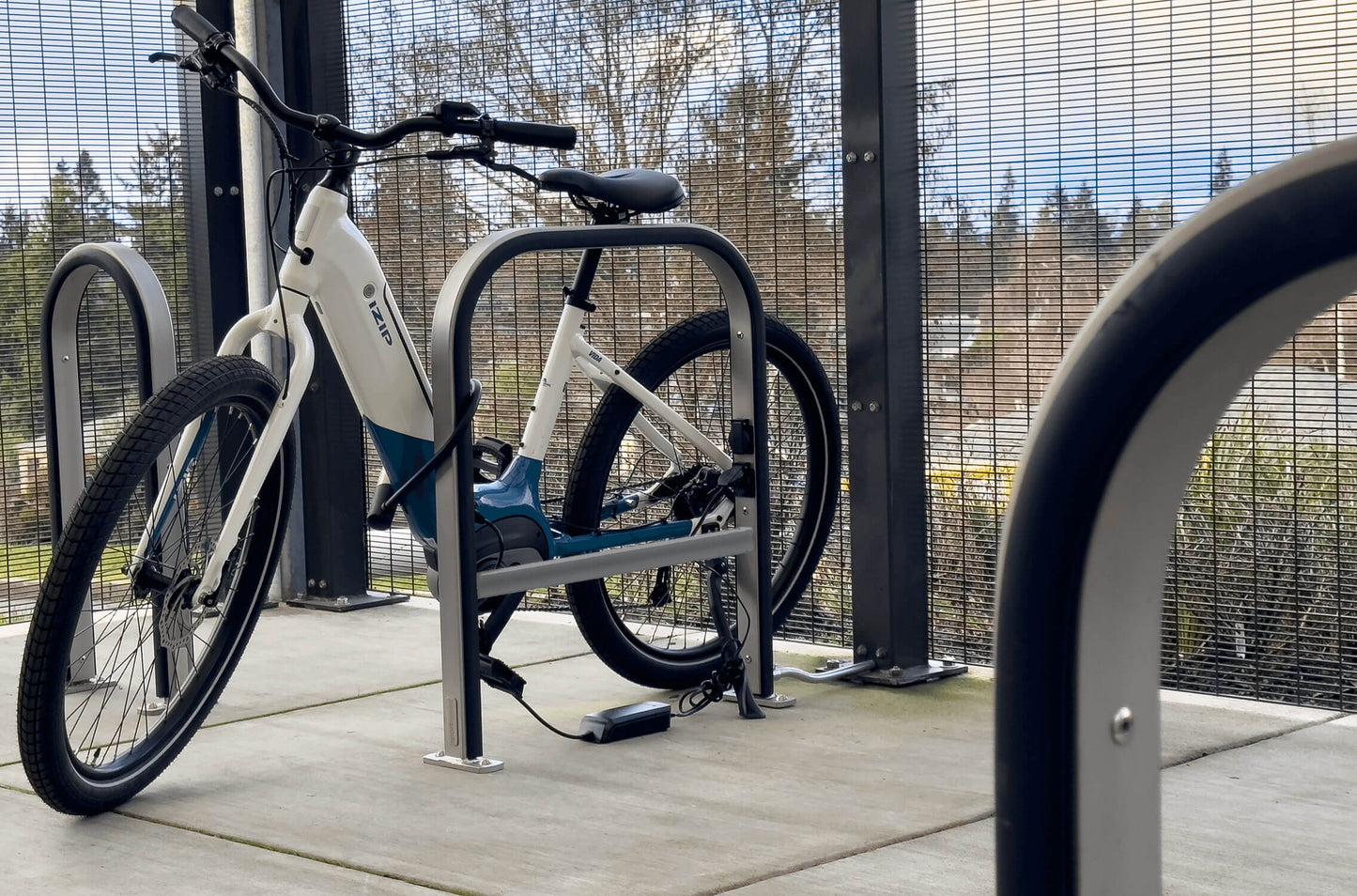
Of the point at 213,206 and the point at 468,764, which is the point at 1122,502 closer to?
the point at 468,764

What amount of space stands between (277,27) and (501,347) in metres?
1.03

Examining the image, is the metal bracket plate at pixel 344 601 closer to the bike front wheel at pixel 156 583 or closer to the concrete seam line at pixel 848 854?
the bike front wheel at pixel 156 583

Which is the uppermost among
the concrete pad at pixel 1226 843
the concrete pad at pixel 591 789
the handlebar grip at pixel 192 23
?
the handlebar grip at pixel 192 23

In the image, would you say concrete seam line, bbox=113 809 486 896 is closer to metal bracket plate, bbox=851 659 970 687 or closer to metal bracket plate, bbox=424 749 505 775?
metal bracket plate, bbox=424 749 505 775

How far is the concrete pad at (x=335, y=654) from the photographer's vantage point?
123 inches

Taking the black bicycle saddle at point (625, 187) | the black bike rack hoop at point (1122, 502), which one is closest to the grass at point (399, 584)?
the black bicycle saddle at point (625, 187)

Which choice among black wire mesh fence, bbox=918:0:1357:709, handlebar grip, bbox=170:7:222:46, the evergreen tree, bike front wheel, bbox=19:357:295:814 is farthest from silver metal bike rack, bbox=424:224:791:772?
the evergreen tree

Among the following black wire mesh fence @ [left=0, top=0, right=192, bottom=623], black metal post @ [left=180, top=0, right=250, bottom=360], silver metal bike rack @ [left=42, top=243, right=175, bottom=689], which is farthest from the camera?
black metal post @ [left=180, top=0, right=250, bottom=360]

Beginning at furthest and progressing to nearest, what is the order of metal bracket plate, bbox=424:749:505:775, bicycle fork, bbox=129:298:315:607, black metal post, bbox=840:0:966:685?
black metal post, bbox=840:0:966:685, metal bracket plate, bbox=424:749:505:775, bicycle fork, bbox=129:298:315:607

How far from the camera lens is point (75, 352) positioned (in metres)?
3.09

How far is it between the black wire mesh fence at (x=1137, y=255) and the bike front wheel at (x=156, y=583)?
1.38 m

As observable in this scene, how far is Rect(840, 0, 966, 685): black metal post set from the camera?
3.04m

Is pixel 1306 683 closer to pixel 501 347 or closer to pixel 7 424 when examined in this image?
pixel 501 347

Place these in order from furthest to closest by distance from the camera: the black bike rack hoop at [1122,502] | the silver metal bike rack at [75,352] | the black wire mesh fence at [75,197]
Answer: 1. the black wire mesh fence at [75,197]
2. the silver metal bike rack at [75,352]
3. the black bike rack hoop at [1122,502]
